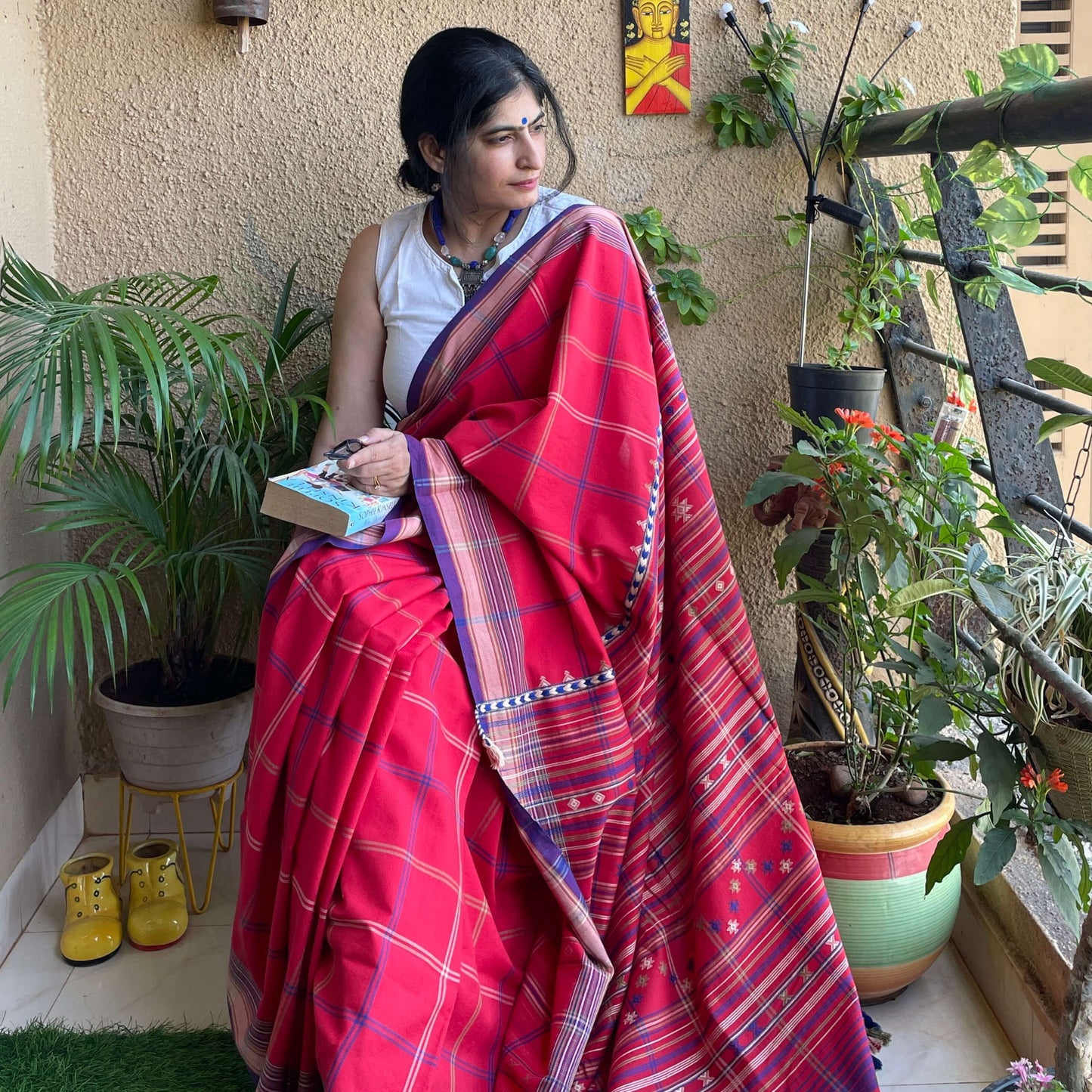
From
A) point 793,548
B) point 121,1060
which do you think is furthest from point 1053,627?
point 121,1060

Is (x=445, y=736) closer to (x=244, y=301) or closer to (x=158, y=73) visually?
(x=244, y=301)

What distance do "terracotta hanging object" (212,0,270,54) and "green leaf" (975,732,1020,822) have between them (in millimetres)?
1648

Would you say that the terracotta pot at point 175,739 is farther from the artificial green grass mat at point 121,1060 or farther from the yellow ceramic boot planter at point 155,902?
the artificial green grass mat at point 121,1060

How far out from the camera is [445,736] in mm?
1358

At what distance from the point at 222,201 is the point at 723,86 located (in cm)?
95

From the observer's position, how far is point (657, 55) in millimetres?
1913

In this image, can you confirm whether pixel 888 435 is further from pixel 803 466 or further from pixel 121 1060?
pixel 121 1060

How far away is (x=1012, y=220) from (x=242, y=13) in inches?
51.9

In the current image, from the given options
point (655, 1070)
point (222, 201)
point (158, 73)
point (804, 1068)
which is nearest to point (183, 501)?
point (222, 201)

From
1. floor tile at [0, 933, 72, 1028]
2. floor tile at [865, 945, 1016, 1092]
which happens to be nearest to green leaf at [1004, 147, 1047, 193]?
floor tile at [865, 945, 1016, 1092]

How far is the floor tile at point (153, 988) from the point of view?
1.61m

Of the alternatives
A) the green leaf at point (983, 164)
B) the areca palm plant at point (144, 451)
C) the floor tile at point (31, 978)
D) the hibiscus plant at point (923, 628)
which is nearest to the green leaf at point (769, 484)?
the hibiscus plant at point (923, 628)

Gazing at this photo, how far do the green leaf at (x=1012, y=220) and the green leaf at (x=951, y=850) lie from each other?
28.8 inches

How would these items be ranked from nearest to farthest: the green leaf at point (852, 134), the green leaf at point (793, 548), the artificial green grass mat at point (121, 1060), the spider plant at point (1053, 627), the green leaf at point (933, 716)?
the spider plant at point (1053, 627)
the green leaf at point (933, 716)
the artificial green grass mat at point (121, 1060)
the green leaf at point (793, 548)
the green leaf at point (852, 134)
